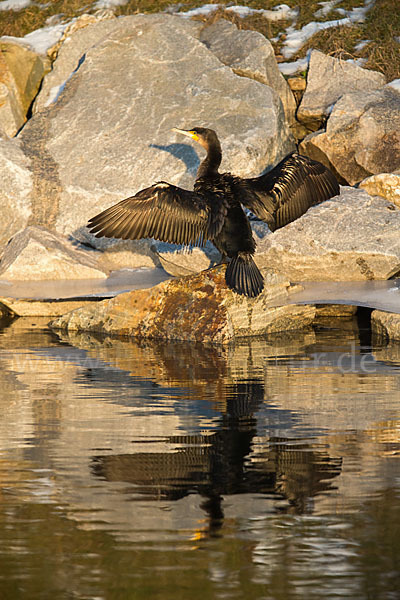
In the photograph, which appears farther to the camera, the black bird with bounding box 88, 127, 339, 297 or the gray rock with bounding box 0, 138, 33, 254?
the gray rock with bounding box 0, 138, 33, 254

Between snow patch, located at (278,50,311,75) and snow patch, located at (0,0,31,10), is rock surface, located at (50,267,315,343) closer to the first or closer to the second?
snow patch, located at (278,50,311,75)

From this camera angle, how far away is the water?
296cm

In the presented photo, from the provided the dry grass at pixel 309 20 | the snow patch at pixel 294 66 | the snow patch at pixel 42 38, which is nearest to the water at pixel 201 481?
the snow patch at pixel 294 66

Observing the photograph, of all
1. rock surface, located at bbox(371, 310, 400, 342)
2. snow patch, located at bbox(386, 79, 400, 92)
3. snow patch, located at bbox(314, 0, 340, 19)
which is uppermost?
snow patch, located at bbox(314, 0, 340, 19)

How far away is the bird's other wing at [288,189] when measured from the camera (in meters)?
8.40

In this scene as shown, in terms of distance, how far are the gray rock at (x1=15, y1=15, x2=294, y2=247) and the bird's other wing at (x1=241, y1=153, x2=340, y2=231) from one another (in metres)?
2.55

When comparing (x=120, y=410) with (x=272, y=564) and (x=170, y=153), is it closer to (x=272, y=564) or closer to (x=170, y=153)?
(x=272, y=564)

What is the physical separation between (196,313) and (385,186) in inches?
153

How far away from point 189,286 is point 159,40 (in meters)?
6.29

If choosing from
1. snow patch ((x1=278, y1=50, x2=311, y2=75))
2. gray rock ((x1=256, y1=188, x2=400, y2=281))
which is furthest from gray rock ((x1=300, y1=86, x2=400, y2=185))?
gray rock ((x1=256, y1=188, x2=400, y2=281))

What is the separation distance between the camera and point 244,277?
7965 mm

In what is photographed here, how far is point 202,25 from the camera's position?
15.0 metres

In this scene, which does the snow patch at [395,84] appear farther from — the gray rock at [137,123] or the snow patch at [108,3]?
the snow patch at [108,3]

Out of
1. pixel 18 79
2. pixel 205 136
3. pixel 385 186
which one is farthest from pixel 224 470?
pixel 18 79
